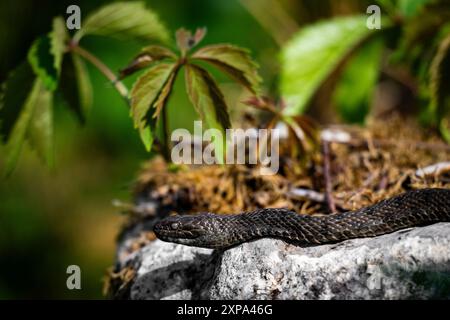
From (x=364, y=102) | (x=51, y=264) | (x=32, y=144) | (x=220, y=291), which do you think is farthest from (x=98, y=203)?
(x=220, y=291)

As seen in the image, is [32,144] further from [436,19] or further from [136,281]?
[436,19]

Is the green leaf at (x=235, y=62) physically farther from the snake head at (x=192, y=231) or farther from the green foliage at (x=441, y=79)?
the green foliage at (x=441, y=79)

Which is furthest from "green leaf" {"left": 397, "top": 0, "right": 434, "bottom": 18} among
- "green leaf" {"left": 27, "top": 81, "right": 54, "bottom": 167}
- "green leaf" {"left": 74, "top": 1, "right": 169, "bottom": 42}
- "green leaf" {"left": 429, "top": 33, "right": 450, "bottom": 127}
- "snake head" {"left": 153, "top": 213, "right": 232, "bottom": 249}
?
"green leaf" {"left": 27, "top": 81, "right": 54, "bottom": 167}

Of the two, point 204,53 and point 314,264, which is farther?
point 204,53

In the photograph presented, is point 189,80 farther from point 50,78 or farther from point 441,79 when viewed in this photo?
point 441,79

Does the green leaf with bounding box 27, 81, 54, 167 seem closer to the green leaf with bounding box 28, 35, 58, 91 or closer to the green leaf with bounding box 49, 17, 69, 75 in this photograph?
the green leaf with bounding box 28, 35, 58, 91
